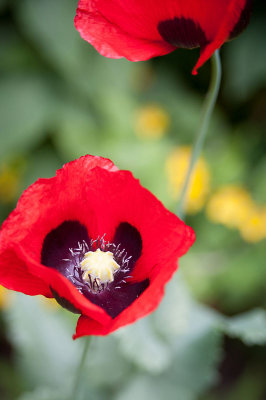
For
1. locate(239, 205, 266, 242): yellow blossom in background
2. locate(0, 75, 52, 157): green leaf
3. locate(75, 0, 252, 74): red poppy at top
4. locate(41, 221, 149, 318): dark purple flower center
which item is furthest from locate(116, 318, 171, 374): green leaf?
locate(0, 75, 52, 157): green leaf

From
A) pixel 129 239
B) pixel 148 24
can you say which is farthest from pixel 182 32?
pixel 129 239

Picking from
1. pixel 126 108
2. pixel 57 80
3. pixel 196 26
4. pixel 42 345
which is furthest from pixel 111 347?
pixel 57 80

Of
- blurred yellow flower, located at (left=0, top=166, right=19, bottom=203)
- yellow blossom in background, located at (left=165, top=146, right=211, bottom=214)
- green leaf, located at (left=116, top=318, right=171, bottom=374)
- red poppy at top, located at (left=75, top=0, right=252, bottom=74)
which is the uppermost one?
red poppy at top, located at (left=75, top=0, right=252, bottom=74)

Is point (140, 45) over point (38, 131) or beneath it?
over

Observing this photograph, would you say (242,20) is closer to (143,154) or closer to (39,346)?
(39,346)

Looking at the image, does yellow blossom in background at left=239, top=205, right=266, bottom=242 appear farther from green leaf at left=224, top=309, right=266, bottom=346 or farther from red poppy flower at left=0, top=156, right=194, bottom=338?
red poppy flower at left=0, top=156, right=194, bottom=338

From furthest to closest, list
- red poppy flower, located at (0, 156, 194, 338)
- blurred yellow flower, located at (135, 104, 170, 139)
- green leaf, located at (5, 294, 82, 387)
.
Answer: blurred yellow flower, located at (135, 104, 170, 139)
green leaf, located at (5, 294, 82, 387)
red poppy flower, located at (0, 156, 194, 338)

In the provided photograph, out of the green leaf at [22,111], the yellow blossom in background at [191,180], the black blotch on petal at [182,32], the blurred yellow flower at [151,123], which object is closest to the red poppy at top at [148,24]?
the black blotch on petal at [182,32]

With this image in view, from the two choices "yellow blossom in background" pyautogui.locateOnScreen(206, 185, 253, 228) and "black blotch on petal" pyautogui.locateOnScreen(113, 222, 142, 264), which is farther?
"yellow blossom in background" pyautogui.locateOnScreen(206, 185, 253, 228)

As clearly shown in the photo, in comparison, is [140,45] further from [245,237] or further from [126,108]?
[126,108]
